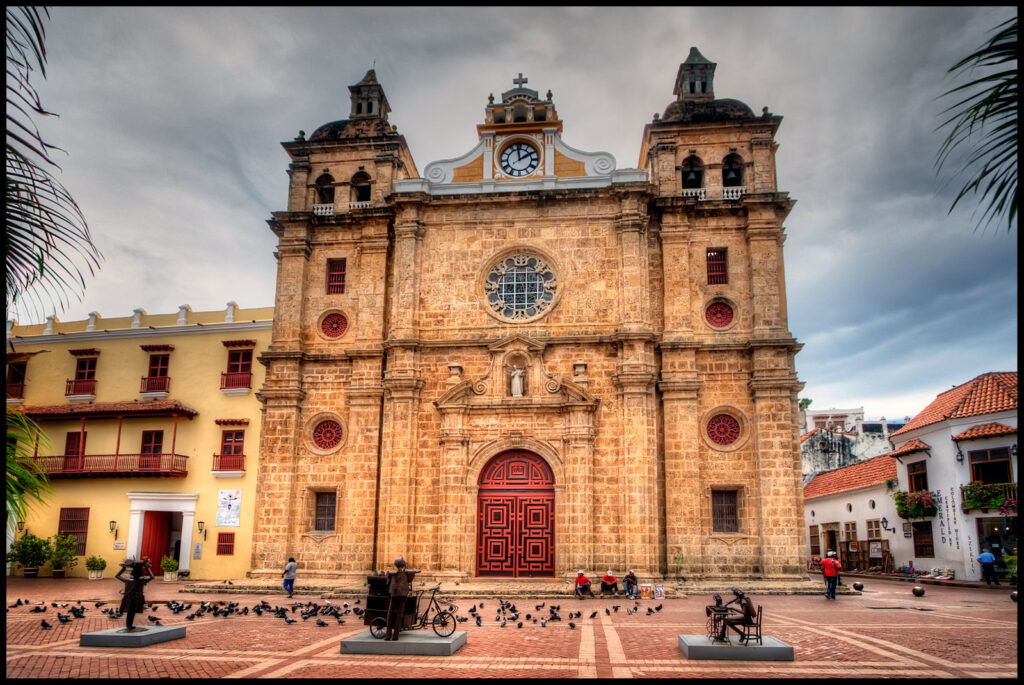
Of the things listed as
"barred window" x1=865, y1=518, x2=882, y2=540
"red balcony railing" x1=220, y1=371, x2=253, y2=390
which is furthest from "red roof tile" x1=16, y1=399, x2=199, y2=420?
"barred window" x1=865, y1=518, x2=882, y2=540

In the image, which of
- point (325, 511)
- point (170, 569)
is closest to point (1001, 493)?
point (325, 511)

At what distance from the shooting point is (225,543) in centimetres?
2658

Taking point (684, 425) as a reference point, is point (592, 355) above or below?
above

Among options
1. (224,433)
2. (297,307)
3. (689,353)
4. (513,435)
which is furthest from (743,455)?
(224,433)

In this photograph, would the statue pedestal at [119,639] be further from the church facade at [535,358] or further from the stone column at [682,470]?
the stone column at [682,470]

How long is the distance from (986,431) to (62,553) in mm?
32688

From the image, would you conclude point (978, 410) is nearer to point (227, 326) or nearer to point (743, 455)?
point (743, 455)

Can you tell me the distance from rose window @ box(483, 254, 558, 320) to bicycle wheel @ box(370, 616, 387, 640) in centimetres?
1400

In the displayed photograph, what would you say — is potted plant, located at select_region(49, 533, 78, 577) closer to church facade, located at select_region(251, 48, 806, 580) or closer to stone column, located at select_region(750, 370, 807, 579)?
church facade, located at select_region(251, 48, 806, 580)

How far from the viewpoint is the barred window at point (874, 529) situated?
33.4m

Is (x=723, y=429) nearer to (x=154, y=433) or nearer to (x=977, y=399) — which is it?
(x=977, y=399)

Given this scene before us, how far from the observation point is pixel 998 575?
25.6 metres

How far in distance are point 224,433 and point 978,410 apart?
27.6m

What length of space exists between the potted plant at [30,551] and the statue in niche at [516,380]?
57.2 feet
